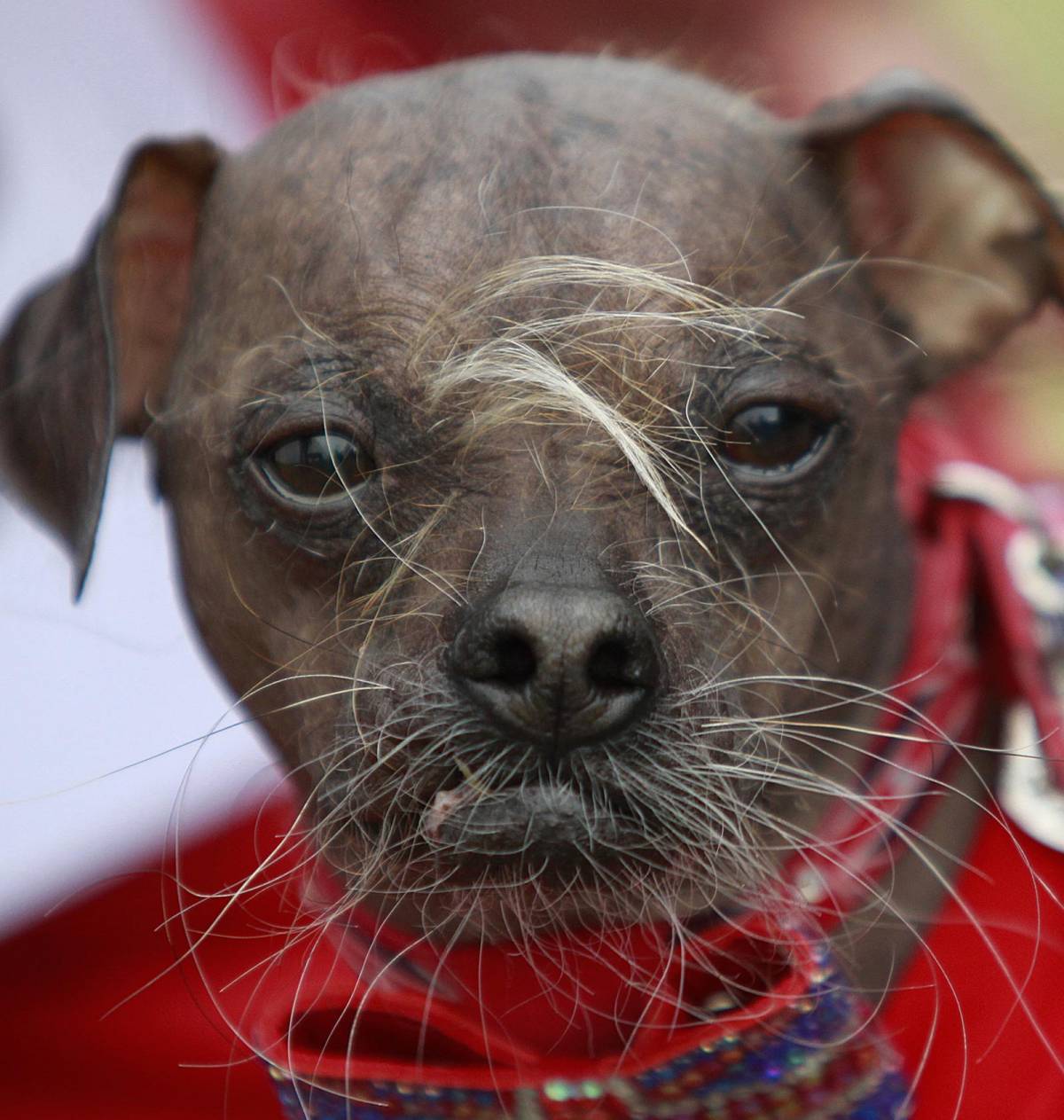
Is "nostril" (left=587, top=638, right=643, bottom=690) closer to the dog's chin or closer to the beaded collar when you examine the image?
the dog's chin

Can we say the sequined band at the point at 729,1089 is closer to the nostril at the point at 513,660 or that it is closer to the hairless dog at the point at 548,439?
the hairless dog at the point at 548,439

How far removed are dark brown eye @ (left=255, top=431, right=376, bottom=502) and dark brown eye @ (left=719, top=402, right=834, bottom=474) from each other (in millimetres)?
339

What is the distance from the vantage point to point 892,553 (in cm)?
144

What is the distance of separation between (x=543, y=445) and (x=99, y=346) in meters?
0.54

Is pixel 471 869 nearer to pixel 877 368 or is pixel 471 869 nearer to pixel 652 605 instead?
pixel 652 605

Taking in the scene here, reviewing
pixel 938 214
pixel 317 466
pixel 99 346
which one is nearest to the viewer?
pixel 317 466

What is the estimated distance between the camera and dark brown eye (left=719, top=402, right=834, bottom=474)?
1.17 meters

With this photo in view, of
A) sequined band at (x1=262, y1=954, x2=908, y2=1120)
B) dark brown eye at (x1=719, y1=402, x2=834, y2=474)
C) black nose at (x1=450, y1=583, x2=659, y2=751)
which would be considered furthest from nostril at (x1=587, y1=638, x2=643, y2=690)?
sequined band at (x1=262, y1=954, x2=908, y2=1120)

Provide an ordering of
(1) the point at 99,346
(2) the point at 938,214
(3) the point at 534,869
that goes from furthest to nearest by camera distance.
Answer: (2) the point at 938,214 → (1) the point at 99,346 → (3) the point at 534,869

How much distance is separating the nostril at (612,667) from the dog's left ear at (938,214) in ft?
2.19

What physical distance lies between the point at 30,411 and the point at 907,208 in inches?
42.0

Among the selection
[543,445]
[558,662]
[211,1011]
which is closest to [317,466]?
[543,445]

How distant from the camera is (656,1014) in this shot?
1256 millimetres

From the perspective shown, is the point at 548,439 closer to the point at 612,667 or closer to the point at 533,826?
the point at 612,667
